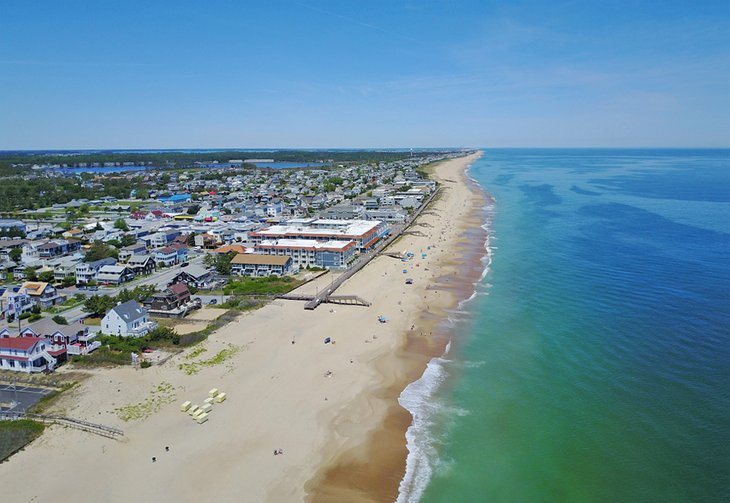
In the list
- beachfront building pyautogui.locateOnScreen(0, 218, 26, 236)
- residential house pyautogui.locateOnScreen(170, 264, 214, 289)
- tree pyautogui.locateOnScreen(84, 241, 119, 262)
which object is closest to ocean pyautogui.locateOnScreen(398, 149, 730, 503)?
residential house pyautogui.locateOnScreen(170, 264, 214, 289)

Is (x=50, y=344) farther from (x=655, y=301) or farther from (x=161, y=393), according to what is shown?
(x=655, y=301)

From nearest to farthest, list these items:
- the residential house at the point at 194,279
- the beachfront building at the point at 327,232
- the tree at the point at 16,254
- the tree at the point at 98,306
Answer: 1. the tree at the point at 98,306
2. the residential house at the point at 194,279
3. the tree at the point at 16,254
4. the beachfront building at the point at 327,232

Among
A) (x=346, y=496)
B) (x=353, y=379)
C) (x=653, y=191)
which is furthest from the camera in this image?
(x=653, y=191)

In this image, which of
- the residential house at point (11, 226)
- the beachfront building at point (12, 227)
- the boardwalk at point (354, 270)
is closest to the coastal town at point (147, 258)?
the beachfront building at point (12, 227)

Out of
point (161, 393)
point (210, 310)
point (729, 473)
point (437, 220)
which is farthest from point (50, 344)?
point (437, 220)

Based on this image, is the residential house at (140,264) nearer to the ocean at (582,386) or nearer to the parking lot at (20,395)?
the parking lot at (20,395)

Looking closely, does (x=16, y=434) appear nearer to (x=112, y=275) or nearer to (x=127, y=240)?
(x=112, y=275)
